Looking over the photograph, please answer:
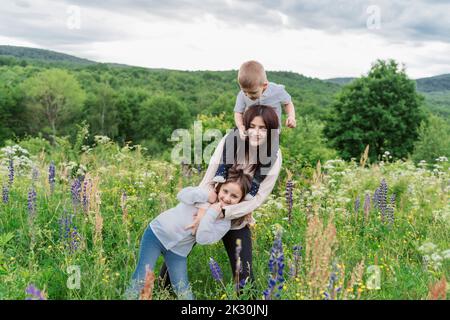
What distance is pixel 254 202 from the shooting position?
3697mm

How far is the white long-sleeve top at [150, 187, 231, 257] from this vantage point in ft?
11.7

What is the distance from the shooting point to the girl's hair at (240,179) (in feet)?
12.1

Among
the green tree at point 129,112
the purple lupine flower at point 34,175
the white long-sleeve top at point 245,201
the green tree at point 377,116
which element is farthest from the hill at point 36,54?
the white long-sleeve top at point 245,201

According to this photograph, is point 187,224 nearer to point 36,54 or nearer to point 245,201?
point 245,201

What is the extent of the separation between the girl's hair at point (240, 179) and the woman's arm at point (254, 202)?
0.09 meters

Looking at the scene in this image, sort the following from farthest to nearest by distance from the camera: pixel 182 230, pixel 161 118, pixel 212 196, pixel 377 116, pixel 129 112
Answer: pixel 129 112
pixel 161 118
pixel 377 116
pixel 212 196
pixel 182 230

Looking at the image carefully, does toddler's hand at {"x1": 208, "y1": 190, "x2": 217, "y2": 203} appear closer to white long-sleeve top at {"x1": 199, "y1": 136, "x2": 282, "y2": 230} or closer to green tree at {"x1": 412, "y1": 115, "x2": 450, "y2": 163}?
white long-sleeve top at {"x1": 199, "y1": 136, "x2": 282, "y2": 230}

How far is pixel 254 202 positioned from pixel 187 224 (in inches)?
20.4

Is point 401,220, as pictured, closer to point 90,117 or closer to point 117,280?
point 117,280

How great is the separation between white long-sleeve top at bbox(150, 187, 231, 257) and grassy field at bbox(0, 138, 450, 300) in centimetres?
37

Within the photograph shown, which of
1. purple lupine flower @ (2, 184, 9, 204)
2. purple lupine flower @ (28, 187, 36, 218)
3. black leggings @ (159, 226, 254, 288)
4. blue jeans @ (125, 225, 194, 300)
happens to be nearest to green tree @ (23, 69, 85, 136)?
purple lupine flower @ (2, 184, 9, 204)

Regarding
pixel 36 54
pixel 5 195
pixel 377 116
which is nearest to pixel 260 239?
pixel 5 195

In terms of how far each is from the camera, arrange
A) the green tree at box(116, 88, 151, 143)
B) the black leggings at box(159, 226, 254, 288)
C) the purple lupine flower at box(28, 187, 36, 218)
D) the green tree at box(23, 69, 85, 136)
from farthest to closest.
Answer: the green tree at box(116, 88, 151, 143), the green tree at box(23, 69, 85, 136), the purple lupine flower at box(28, 187, 36, 218), the black leggings at box(159, 226, 254, 288)

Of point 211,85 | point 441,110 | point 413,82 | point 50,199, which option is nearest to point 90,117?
point 211,85
